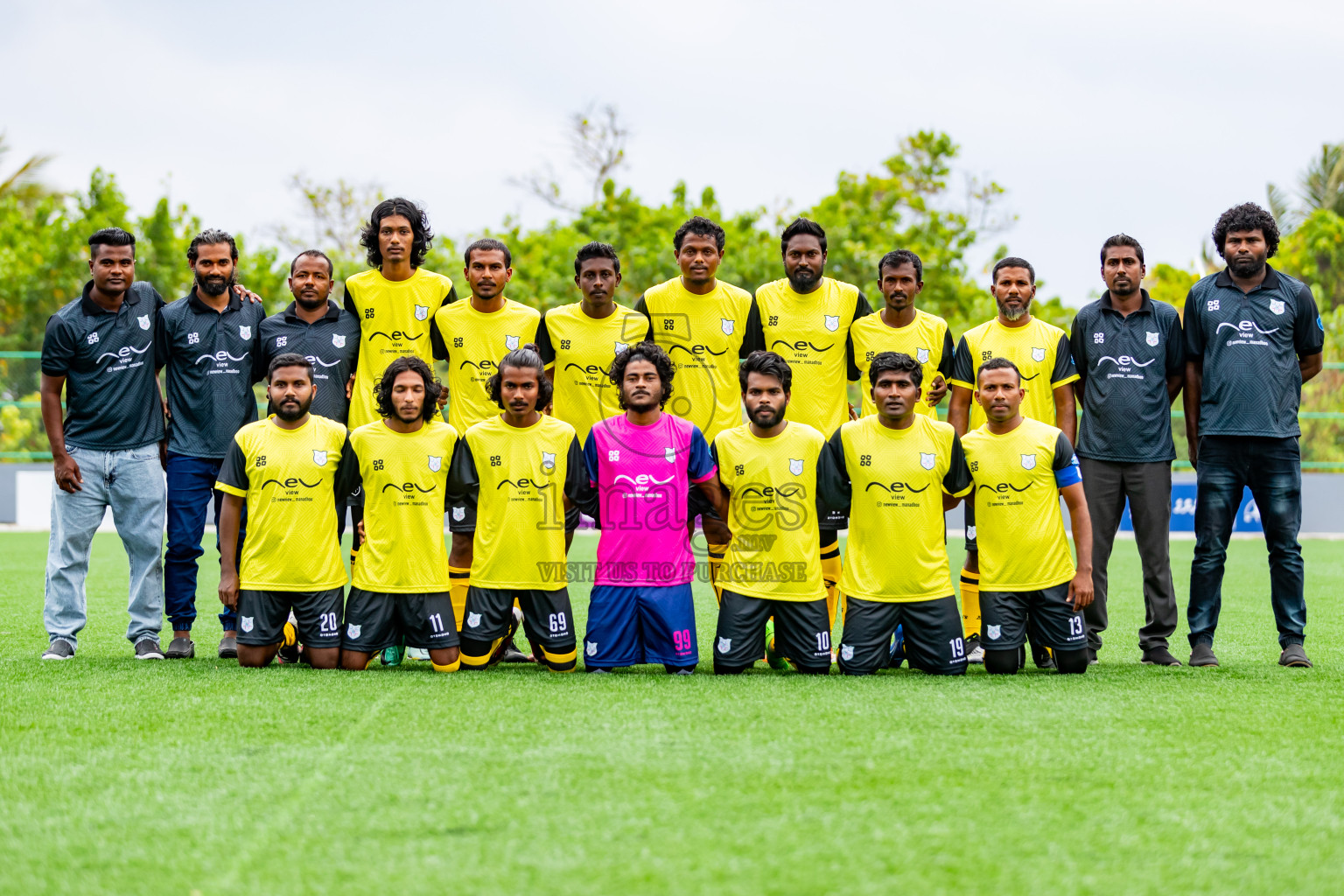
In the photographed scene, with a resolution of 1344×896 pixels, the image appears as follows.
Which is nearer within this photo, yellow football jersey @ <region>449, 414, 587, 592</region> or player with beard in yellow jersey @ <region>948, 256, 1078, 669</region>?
yellow football jersey @ <region>449, 414, 587, 592</region>

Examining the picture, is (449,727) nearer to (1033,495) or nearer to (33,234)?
(1033,495)

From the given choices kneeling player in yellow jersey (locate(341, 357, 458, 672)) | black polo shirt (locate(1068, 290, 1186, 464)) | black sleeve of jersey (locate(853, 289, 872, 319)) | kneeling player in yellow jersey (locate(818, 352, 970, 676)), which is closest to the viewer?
kneeling player in yellow jersey (locate(818, 352, 970, 676))

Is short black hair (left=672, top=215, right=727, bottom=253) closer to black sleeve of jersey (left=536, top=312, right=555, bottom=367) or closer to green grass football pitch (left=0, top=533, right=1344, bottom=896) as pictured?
black sleeve of jersey (left=536, top=312, right=555, bottom=367)

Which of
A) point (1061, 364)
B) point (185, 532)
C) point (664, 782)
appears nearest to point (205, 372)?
point (185, 532)

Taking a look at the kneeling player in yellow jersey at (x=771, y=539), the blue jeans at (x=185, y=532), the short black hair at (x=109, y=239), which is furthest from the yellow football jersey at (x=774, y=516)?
the short black hair at (x=109, y=239)

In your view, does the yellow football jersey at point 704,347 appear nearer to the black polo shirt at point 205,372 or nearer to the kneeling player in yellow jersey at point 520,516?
the kneeling player in yellow jersey at point 520,516

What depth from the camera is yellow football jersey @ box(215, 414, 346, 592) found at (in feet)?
18.0

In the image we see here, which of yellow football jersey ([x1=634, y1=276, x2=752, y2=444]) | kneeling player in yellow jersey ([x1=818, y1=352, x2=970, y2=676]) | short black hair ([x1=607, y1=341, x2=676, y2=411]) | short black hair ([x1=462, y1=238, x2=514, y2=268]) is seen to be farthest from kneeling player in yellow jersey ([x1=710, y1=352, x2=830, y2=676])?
short black hair ([x1=462, y1=238, x2=514, y2=268])

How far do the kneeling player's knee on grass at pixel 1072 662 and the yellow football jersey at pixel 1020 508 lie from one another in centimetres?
31

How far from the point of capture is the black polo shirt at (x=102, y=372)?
19.0 feet

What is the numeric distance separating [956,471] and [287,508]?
3.03m

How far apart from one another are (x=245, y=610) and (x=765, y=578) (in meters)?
2.34

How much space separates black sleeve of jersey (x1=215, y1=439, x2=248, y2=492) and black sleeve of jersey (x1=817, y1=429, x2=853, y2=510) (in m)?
2.62

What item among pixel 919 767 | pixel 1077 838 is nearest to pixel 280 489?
pixel 919 767
